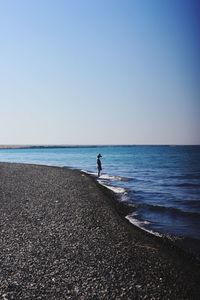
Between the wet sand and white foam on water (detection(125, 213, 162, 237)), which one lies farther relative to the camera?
white foam on water (detection(125, 213, 162, 237))

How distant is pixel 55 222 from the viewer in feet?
57.1

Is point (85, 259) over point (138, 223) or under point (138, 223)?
over

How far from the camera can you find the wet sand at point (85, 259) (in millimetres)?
9734

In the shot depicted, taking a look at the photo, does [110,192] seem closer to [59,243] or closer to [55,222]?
[55,222]

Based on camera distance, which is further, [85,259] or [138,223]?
[138,223]

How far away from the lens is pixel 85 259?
12133 mm

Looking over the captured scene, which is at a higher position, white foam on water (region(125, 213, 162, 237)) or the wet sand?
the wet sand

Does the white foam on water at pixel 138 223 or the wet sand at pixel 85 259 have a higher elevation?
the wet sand at pixel 85 259

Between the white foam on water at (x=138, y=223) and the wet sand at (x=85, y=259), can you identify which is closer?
the wet sand at (x=85, y=259)

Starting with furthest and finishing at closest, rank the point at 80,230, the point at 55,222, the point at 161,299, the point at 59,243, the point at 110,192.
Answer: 1. the point at 110,192
2. the point at 55,222
3. the point at 80,230
4. the point at 59,243
5. the point at 161,299

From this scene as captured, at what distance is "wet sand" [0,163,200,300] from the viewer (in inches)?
383

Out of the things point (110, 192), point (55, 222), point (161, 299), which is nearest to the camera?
point (161, 299)

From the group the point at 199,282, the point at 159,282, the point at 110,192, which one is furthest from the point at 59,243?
the point at 110,192

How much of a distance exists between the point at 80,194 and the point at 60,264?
15.3 m
